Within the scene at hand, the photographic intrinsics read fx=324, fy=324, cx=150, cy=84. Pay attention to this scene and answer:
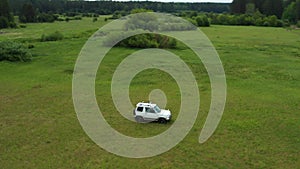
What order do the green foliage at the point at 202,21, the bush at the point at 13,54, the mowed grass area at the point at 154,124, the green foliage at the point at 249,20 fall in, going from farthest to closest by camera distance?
the green foliage at the point at 202,21 < the green foliage at the point at 249,20 < the bush at the point at 13,54 < the mowed grass area at the point at 154,124

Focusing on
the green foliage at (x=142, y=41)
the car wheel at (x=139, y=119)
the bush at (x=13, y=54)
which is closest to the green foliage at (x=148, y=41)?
the green foliage at (x=142, y=41)

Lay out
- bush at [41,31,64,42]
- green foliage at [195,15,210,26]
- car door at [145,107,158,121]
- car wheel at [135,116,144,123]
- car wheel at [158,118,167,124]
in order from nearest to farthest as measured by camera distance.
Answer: car door at [145,107,158,121] → car wheel at [158,118,167,124] → car wheel at [135,116,144,123] → bush at [41,31,64,42] → green foliage at [195,15,210,26]

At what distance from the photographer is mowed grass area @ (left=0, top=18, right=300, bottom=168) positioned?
17750 millimetres

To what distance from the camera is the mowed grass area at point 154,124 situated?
699 inches

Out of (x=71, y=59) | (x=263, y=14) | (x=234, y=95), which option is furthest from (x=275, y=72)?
(x=263, y=14)

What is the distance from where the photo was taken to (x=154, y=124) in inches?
901

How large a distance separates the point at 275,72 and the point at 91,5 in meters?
153

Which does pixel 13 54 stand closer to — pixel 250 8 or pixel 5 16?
pixel 5 16

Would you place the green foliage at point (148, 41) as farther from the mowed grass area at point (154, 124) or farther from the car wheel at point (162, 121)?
the car wheel at point (162, 121)

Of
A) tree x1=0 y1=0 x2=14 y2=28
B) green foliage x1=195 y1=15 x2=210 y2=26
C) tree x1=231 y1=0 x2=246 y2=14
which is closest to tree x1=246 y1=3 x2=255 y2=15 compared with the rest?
tree x1=231 y1=0 x2=246 y2=14

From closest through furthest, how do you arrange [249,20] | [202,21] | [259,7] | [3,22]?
[3,22] → [202,21] → [249,20] → [259,7]

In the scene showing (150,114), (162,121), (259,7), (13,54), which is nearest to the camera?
(150,114)

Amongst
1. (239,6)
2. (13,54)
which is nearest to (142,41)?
(13,54)

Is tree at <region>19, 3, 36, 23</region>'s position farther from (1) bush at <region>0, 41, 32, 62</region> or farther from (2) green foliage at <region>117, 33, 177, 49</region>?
(1) bush at <region>0, 41, 32, 62</region>
